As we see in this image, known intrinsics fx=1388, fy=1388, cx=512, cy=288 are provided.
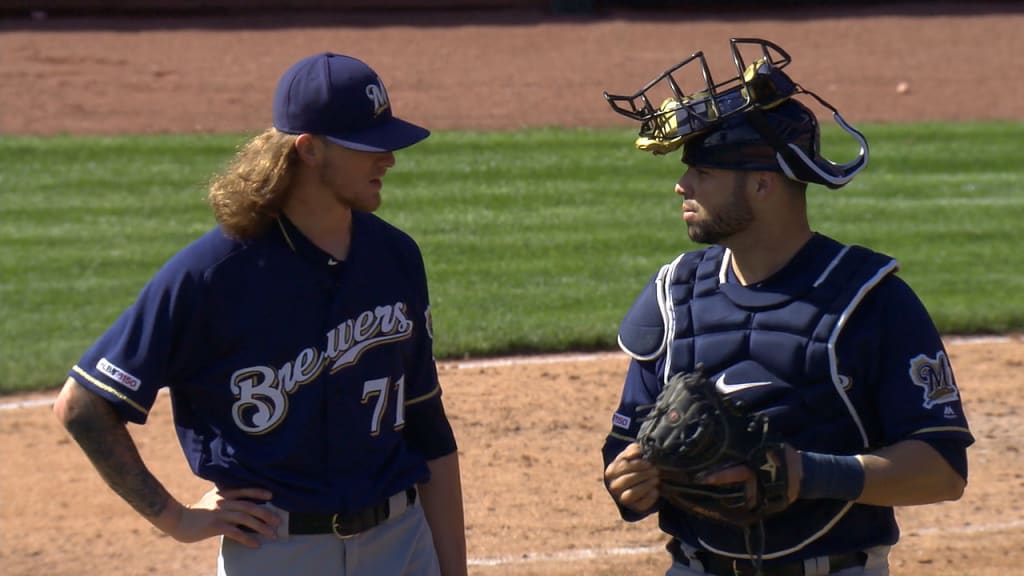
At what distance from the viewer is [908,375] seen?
2.83 m

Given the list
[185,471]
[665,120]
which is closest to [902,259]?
[185,471]

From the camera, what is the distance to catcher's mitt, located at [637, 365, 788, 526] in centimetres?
275

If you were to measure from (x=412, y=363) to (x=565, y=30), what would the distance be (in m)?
14.9

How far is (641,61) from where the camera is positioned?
16.2m

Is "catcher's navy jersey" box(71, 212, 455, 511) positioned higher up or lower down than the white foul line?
higher up

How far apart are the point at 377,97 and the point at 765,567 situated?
132cm

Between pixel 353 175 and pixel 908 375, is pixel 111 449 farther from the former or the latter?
pixel 908 375

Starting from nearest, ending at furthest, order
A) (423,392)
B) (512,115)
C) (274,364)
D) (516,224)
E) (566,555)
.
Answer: (274,364)
(423,392)
(566,555)
(516,224)
(512,115)

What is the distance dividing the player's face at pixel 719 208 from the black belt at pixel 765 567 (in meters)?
0.69

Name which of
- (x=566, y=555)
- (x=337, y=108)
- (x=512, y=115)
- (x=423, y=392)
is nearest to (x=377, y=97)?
(x=337, y=108)

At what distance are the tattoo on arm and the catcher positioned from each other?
100cm

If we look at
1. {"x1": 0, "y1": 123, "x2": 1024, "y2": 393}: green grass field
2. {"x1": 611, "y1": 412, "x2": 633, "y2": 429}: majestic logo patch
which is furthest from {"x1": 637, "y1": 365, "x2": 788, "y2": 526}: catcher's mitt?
{"x1": 0, "y1": 123, "x2": 1024, "y2": 393}: green grass field

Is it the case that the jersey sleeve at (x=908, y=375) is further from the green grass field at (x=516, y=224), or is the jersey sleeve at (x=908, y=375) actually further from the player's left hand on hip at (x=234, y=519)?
the green grass field at (x=516, y=224)

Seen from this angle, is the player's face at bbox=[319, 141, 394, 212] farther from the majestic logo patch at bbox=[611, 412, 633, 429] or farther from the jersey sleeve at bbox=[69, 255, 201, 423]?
the majestic logo patch at bbox=[611, 412, 633, 429]
